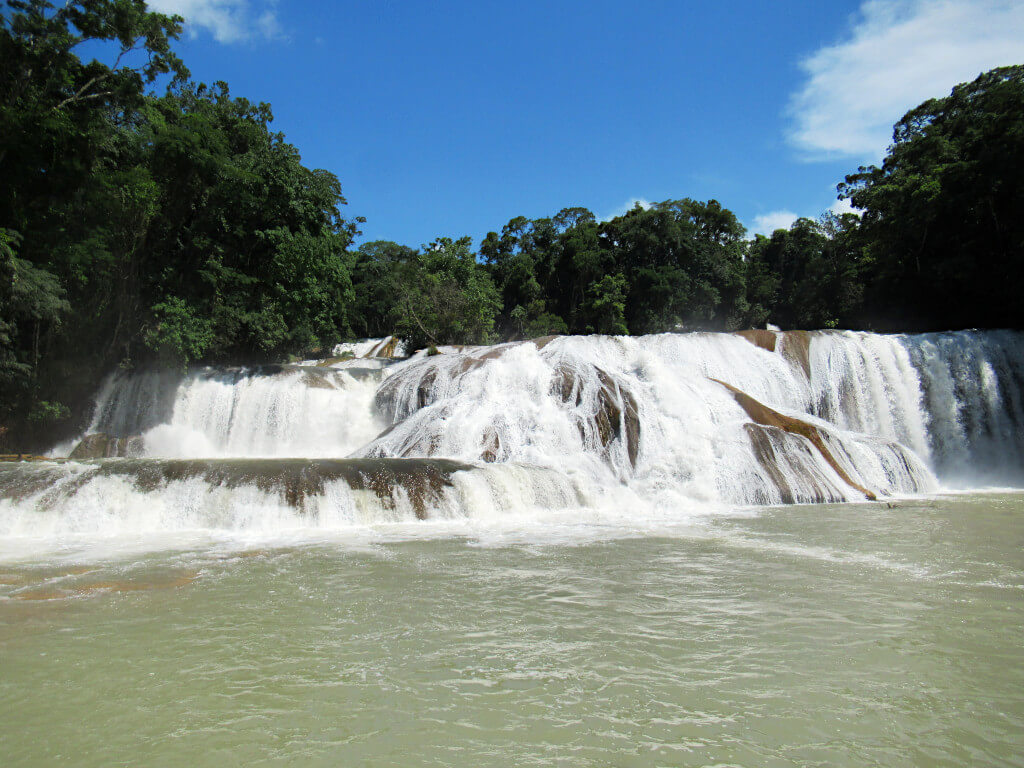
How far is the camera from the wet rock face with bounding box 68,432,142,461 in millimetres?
15484

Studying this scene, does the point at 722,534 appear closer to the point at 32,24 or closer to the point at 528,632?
the point at 528,632

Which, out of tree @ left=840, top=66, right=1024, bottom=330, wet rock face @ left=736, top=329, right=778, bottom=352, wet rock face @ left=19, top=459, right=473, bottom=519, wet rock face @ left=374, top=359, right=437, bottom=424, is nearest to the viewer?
wet rock face @ left=19, top=459, right=473, bottom=519

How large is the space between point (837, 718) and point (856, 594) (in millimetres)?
2508

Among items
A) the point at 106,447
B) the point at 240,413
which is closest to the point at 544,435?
the point at 240,413

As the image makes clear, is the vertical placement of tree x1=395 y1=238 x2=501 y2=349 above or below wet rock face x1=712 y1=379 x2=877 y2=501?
above

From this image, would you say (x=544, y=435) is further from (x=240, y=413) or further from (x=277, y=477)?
(x=240, y=413)

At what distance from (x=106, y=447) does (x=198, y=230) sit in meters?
6.92

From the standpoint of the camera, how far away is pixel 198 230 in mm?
18781

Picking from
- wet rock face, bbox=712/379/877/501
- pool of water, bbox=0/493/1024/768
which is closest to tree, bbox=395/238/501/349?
wet rock face, bbox=712/379/877/501

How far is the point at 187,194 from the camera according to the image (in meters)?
18.3

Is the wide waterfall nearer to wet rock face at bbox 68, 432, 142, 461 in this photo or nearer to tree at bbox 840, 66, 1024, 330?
wet rock face at bbox 68, 432, 142, 461

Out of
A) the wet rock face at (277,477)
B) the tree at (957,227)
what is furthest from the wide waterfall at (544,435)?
the tree at (957,227)

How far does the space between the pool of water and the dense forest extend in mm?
11469

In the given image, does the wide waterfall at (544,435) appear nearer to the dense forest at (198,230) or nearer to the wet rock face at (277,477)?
the wet rock face at (277,477)
